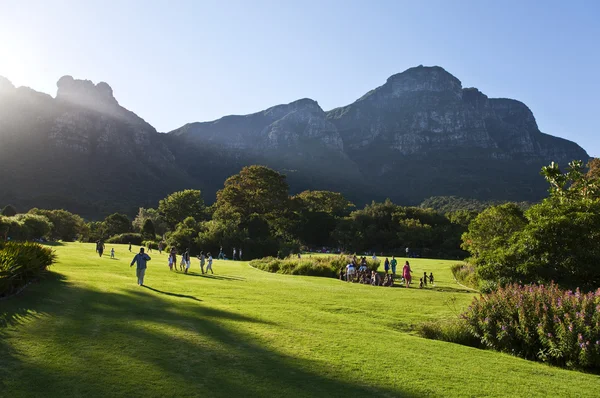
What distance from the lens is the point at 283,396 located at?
233 inches

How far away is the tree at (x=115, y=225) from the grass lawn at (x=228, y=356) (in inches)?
2795

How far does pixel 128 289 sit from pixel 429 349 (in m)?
11.7

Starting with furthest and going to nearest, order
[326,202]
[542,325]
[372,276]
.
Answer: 1. [326,202]
2. [372,276]
3. [542,325]

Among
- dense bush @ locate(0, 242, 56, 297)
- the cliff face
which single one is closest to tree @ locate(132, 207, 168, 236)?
the cliff face

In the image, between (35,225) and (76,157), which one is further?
(76,157)

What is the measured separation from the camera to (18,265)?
1350 cm

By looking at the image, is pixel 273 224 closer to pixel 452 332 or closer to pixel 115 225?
pixel 115 225

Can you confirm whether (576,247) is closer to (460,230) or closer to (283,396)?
(283,396)

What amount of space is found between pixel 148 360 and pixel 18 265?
9.43 metres

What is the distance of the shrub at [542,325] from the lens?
30.5ft

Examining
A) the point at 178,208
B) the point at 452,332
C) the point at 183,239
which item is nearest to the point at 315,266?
the point at 452,332

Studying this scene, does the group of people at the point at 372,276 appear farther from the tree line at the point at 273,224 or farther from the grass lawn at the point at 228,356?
the tree line at the point at 273,224

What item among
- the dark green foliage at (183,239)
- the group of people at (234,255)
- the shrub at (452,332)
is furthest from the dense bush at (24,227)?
the shrub at (452,332)

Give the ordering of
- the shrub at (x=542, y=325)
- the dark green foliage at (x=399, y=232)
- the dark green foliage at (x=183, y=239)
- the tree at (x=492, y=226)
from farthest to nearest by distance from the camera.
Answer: the dark green foliage at (x=399, y=232)
the dark green foliage at (x=183, y=239)
the tree at (x=492, y=226)
the shrub at (x=542, y=325)
